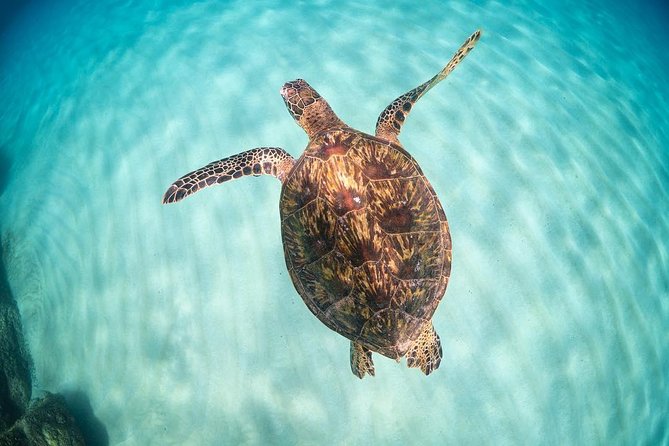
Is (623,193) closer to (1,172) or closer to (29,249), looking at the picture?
(29,249)

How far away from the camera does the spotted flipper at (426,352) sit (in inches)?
94.8

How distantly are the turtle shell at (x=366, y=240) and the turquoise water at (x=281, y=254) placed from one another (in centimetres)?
138

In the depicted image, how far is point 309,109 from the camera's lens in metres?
3.12

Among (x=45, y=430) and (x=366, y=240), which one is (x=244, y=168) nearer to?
(x=366, y=240)

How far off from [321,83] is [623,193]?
14.5 ft

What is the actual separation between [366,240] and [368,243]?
0.07 feet

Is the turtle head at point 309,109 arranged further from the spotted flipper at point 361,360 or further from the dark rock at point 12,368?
the dark rock at point 12,368

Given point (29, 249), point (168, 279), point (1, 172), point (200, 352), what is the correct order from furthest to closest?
1. point (1, 172)
2. point (29, 249)
3. point (168, 279)
4. point (200, 352)

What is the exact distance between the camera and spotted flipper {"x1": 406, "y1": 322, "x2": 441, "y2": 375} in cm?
241

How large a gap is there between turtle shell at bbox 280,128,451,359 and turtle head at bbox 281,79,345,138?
0.65 metres

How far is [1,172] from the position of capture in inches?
267

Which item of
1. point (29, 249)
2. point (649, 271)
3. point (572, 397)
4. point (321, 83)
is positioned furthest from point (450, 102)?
point (29, 249)

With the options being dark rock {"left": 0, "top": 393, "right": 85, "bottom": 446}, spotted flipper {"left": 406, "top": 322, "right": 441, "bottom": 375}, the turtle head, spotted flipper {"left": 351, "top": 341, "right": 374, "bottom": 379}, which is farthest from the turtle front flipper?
dark rock {"left": 0, "top": 393, "right": 85, "bottom": 446}

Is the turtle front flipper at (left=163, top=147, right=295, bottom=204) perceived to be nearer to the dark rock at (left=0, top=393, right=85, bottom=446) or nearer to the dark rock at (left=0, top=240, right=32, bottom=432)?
the dark rock at (left=0, top=393, right=85, bottom=446)
